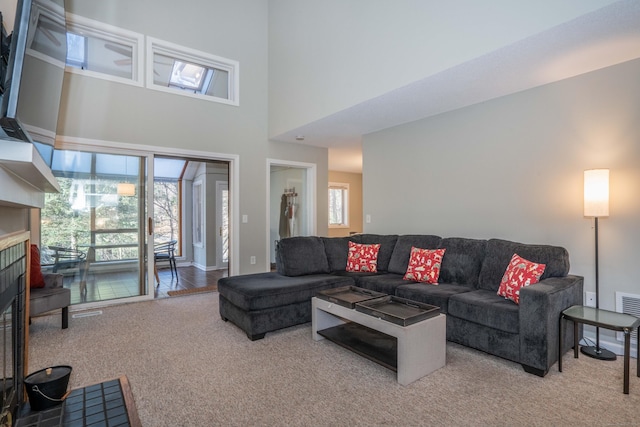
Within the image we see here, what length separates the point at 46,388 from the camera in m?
1.67

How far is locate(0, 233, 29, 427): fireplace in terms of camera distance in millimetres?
1354

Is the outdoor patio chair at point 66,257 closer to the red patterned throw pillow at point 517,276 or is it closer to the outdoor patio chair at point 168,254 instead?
the outdoor patio chair at point 168,254

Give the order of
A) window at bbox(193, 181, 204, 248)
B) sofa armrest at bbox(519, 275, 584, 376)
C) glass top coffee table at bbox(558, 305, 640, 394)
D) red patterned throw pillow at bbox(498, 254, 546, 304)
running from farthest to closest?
1. window at bbox(193, 181, 204, 248)
2. red patterned throw pillow at bbox(498, 254, 546, 304)
3. sofa armrest at bbox(519, 275, 584, 376)
4. glass top coffee table at bbox(558, 305, 640, 394)

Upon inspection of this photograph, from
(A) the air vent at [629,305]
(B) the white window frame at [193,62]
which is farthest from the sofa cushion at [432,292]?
(B) the white window frame at [193,62]

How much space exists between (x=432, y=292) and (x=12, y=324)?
296cm

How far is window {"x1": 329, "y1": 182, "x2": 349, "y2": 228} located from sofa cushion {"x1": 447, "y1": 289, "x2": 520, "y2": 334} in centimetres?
660

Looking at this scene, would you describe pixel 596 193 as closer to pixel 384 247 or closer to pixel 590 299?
pixel 590 299

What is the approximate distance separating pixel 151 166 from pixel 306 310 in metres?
2.94

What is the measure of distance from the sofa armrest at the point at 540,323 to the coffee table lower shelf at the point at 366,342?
0.95m

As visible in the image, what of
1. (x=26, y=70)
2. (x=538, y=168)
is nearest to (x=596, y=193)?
(x=538, y=168)

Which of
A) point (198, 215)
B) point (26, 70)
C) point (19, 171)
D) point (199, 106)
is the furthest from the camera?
point (198, 215)

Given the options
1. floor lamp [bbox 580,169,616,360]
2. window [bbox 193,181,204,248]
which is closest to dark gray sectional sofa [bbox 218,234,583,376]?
floor lamp [bbox 580,169,616,360]

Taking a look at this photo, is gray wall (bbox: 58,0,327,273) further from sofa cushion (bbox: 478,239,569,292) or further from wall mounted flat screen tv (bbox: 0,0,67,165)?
sofa cushion (bbox: 478,239,569,292)

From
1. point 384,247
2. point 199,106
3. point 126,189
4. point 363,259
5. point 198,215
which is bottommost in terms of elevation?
point 363,259
